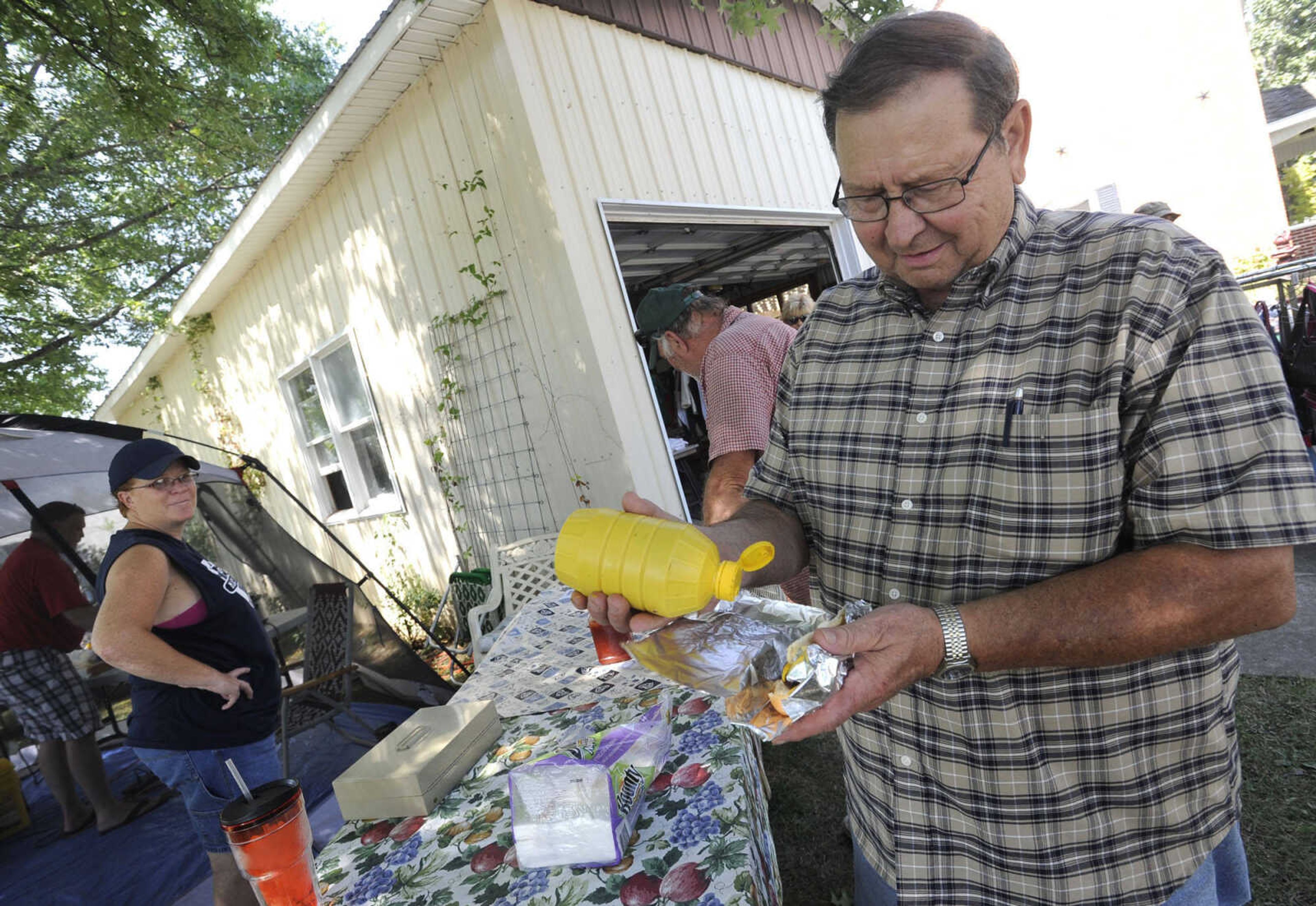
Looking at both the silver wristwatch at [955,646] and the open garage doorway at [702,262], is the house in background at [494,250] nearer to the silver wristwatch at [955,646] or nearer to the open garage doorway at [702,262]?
the open garage doorway at [702,262]

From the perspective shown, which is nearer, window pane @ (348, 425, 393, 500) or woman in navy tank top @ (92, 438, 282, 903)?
woman in navy tank top @ (92, 438, 282, 903)

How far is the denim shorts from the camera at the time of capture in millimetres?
2457

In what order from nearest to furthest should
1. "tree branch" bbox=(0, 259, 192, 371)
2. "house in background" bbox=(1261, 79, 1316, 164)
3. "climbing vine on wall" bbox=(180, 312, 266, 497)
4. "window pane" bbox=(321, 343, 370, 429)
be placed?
"window pane" bbox=(321, 343, 370, 429)
"climbing vine on wall" bbox=(180, 312, 266, 497)
"tree branch" bbox=(0, 259, 192, 371)
"house in background" bbox=(1261, 79, 1316, 164)

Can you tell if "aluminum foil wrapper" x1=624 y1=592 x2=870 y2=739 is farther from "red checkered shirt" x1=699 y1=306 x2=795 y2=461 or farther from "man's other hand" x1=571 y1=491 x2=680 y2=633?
"red checkered shirt" x1=699 y1=306 x2=795 y2=461

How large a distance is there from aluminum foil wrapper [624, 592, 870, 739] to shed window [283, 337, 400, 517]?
5.66 metres

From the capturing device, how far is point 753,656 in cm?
112

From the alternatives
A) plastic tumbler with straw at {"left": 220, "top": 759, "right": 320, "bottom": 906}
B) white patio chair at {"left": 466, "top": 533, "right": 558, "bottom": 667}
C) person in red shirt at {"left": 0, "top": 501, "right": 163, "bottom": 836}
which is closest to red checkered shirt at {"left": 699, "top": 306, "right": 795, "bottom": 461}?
plastic tumbler with straw at {"left": 220, "top": 759, "right": 320, "bottom": 906}

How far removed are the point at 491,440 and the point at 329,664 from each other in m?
1.84

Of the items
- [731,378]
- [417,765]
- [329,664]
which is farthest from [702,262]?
[417,765]

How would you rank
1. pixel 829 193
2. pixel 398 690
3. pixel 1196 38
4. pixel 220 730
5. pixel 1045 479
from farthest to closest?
1. pixel 1196 38
2. pixel 829 193
3. pixel 398 690
4. pixel 220 730
5. pixel 1045 479

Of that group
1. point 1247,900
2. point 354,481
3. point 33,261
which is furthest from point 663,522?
point 33,261

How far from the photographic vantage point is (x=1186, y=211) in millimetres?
11398

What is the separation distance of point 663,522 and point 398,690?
14.2 feet

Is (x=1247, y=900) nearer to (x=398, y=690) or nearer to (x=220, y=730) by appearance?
(x=220, y=730)
